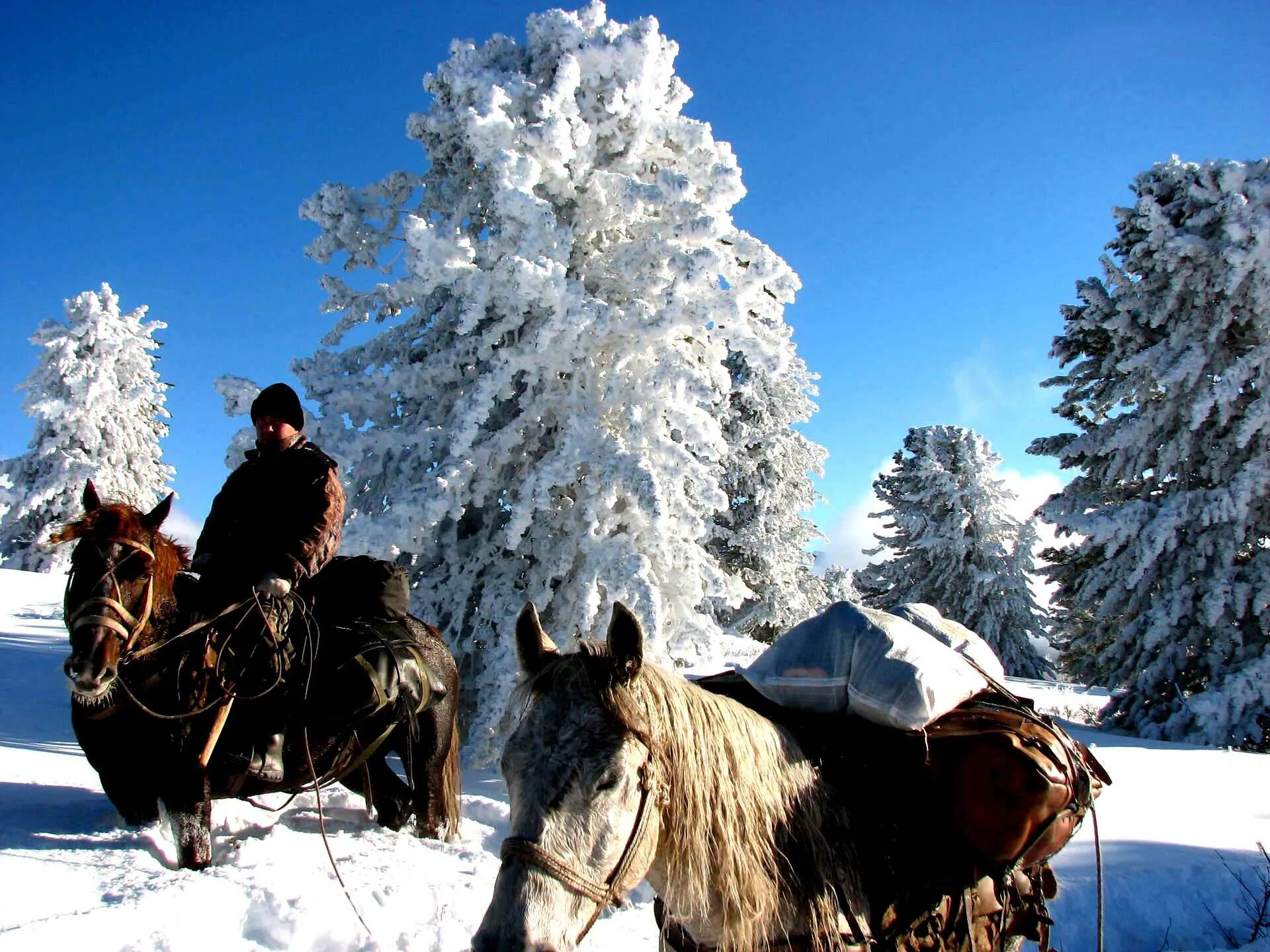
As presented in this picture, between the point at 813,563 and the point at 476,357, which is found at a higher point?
the point at 476,357

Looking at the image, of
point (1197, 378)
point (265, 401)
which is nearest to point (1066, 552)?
point (1197, 378)

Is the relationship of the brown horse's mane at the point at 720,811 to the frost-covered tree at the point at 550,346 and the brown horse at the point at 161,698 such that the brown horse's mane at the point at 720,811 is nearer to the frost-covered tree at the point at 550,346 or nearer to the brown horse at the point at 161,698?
the brown horse at the point at 161,698

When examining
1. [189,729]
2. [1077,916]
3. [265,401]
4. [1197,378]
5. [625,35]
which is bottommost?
[1077,916]

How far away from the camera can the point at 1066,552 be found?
16.3m

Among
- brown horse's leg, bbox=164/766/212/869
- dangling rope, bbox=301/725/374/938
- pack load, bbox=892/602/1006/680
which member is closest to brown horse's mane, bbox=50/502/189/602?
brown horse's leg, bbox=164/766/212/869

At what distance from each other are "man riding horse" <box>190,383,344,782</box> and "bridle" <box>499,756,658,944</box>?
3312 millimetres

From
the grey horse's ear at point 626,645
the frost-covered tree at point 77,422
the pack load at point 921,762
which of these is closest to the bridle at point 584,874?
the grey horse's ear at point 626,645

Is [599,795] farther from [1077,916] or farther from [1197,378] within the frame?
[1197,378]

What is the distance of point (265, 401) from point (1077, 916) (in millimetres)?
6768

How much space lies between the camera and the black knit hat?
4.99m

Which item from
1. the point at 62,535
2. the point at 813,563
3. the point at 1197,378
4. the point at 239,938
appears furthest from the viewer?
the point at 813,563

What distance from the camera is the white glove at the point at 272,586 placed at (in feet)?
13.9

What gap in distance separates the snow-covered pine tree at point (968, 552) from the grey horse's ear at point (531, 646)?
2345 cm

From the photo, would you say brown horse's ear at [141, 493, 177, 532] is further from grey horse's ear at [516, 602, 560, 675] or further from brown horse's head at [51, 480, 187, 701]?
grey horse's ear at [516, 602, 560, 675]
